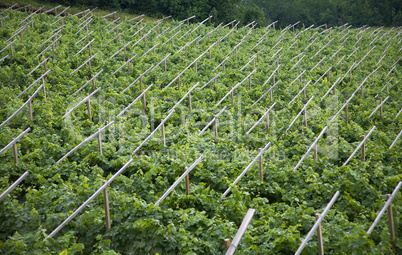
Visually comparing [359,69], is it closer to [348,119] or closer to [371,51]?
[371,51]

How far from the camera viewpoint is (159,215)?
5750mm

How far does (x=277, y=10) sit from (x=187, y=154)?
55002 millimetres

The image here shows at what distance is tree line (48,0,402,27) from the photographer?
3562cm

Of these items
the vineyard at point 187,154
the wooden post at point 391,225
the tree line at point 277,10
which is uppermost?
the wooden post at point 391,225

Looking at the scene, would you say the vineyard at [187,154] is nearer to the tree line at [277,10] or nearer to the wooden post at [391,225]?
the wooden post at [391,225]

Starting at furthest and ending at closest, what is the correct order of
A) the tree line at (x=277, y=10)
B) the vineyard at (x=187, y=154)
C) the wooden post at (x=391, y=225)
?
the tree line at (x=277, y=10), the vineyard at (x=187, y=154), the wooden post at (x=391, y=225)

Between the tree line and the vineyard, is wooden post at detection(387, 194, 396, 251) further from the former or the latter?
the tree line

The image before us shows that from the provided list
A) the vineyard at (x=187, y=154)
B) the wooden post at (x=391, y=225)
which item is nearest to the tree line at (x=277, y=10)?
the vineyard at (x=187, y=154)

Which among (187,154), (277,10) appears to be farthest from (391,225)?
(277,10)

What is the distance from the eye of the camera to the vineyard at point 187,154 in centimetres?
539

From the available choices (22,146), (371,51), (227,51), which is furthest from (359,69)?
(22,146)

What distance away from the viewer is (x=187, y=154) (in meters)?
7.68

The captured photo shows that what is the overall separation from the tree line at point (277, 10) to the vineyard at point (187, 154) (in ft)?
64.6

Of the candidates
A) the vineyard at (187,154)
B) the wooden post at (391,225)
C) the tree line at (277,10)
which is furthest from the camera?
the tree line at (277,10)
